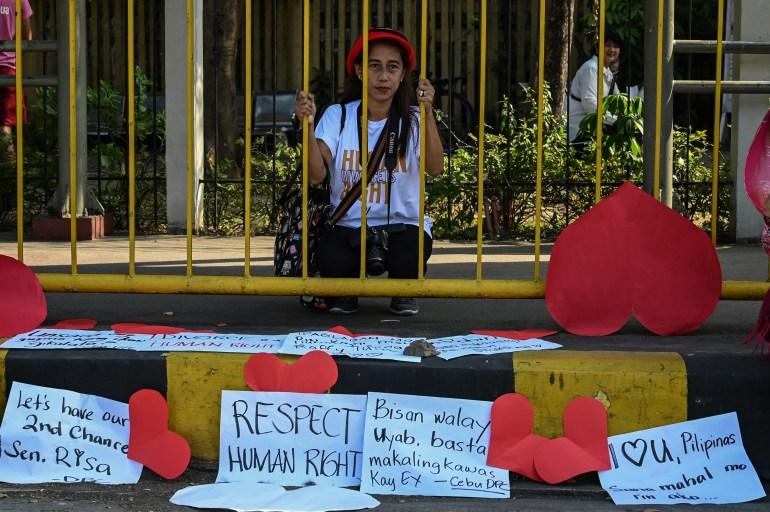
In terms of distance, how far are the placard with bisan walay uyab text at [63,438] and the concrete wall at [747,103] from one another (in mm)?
4570

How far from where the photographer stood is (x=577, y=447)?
Answer: 3488 mm

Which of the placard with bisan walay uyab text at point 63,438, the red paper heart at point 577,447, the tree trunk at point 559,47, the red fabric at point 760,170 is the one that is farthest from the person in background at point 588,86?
the placard with bisan walay uyab text at point 63,438

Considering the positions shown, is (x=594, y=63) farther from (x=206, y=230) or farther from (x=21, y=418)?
(x=21, y=418)

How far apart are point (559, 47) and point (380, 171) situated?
5773 mm

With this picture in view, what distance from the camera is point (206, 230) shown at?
8.05 metres

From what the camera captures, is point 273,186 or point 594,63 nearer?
point 273,186

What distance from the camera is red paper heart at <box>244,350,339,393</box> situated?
3557mm

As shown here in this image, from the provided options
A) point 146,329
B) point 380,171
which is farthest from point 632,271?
point 146,329

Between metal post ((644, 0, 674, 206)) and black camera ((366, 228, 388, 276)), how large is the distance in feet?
3.30

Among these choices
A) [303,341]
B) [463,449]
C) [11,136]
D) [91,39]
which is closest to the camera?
[463,449]

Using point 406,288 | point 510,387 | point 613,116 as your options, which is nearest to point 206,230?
point 613,116

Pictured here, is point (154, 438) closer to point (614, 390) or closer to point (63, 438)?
point (63, 438)

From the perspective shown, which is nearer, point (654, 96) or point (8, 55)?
point (654, 96)

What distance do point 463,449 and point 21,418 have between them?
1337 millimetres
